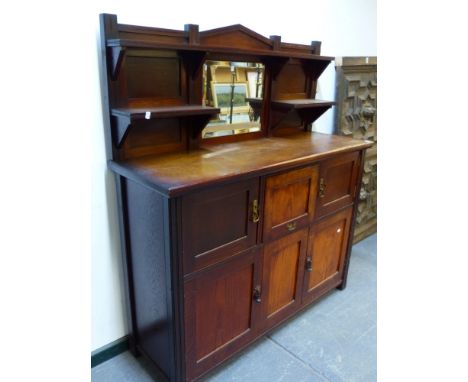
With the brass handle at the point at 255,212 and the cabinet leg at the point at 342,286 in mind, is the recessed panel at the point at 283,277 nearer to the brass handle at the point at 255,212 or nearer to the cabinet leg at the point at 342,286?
the brass handle at the point at 255,212

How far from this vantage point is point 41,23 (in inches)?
28.7

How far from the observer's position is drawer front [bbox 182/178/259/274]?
1.31 m

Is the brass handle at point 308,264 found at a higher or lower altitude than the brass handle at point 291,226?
lower

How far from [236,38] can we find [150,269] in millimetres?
1154

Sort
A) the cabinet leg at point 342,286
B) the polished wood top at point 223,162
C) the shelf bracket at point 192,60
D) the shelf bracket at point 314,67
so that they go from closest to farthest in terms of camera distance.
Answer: the polished wood top at point 223,162
the shelf bracket at point 192,60
the shelf bracket at point 314,67
the cabinet leg at point 342,286

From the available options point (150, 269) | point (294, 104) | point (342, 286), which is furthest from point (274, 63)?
point (342, 286)

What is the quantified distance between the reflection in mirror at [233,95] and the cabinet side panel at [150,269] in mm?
534

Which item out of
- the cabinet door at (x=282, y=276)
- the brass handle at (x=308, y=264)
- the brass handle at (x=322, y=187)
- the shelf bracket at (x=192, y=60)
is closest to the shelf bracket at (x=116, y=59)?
the shelf bracket at (x=192, y=60)

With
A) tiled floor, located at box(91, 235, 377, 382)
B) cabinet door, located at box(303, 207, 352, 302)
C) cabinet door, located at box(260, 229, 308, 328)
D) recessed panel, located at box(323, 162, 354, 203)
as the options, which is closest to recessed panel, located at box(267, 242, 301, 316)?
cabinet door, located at box(260, 229, 308, 328)

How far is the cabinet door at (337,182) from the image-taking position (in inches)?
73.0

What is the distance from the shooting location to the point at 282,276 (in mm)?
1824

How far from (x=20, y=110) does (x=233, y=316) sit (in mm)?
1285
